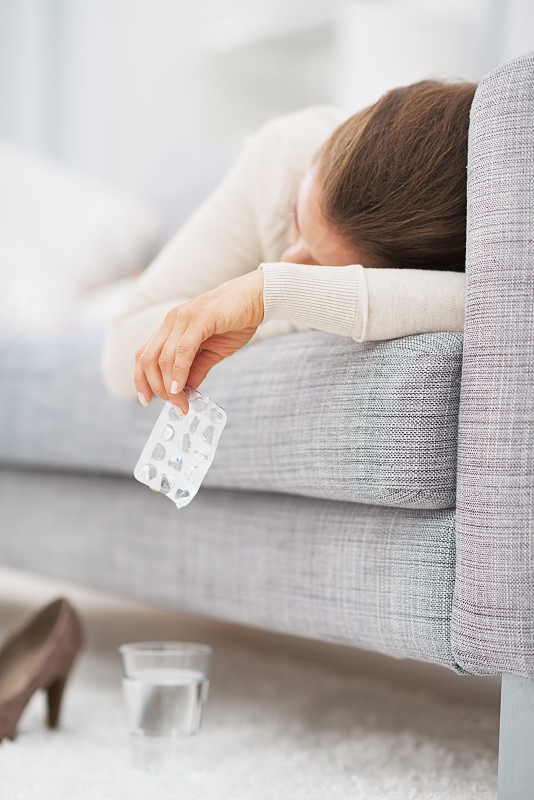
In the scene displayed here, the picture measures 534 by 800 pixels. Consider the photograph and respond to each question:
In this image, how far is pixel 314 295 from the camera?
815 mm

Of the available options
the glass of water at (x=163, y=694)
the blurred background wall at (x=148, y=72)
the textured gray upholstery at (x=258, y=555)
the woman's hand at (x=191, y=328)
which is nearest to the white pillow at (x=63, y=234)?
the textured gray upholstery at (x=258, y=555)

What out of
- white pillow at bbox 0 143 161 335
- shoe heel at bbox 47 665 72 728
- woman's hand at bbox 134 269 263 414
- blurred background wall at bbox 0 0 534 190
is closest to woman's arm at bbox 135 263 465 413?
woman's hand at bbox 134 269 263 414

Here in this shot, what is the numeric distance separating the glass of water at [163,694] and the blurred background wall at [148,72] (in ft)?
7.94

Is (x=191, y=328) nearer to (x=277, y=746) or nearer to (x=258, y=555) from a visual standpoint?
(x=258, y=555)

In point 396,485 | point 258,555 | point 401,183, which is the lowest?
point 258,555

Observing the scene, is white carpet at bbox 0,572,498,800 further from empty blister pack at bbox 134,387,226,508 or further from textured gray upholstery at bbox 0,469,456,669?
empty blister pack at bbox 134,387,226,508

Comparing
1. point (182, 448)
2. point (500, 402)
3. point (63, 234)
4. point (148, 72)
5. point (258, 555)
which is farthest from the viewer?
point (148, 72)

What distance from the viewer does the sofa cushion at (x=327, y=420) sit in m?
0.82

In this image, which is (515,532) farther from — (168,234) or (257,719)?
(168,234)

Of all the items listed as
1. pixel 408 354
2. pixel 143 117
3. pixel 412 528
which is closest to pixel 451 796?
pixel 412 528

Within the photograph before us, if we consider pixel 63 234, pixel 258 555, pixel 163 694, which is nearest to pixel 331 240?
pixel 258 555

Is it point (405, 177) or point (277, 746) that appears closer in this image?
point (405, 177)

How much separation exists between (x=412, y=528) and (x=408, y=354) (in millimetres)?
159

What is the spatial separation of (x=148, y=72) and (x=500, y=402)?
128 inches
